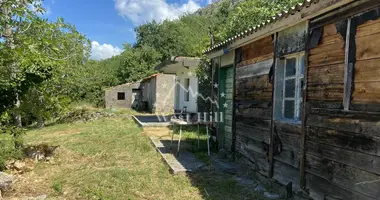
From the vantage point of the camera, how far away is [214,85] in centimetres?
795

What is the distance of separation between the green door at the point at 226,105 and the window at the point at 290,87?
207cm

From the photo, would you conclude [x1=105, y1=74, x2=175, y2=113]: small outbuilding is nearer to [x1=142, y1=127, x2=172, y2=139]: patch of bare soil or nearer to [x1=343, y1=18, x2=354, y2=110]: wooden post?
[x1=142, y1=127, x2=172, y2=139]: patch of bare soil

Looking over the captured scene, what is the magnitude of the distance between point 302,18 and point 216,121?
13.6ft

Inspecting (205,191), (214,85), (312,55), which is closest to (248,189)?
(205,191)

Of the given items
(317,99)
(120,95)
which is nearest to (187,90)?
(120,95)

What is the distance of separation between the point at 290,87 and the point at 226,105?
274 centimetres

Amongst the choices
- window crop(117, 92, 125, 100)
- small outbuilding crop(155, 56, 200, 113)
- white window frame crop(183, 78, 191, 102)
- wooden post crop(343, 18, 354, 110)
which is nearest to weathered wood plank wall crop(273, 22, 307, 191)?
wooden post crop(343, 18, 354, 110)

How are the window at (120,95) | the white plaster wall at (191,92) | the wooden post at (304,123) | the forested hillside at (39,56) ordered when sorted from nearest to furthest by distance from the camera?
the wooden post at (304,123) < the forested hillside at (39,56) < the white plaster wall at (191,92) < the window at (120,95)

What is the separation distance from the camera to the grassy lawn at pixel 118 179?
4.93 metres

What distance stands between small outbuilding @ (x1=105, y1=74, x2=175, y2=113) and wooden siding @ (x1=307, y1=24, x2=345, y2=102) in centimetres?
1620

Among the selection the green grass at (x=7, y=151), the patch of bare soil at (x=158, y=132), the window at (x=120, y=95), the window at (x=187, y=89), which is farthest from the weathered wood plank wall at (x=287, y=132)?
the window at (x=120, y=95)

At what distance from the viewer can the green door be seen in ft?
23.0

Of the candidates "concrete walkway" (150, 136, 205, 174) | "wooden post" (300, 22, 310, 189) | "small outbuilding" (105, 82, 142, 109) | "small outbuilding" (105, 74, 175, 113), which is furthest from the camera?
A: "small outbuilding" (105, 82, 142, 109)

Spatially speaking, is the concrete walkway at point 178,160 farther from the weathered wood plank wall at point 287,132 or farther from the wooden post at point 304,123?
the wooden post at point 304,123
